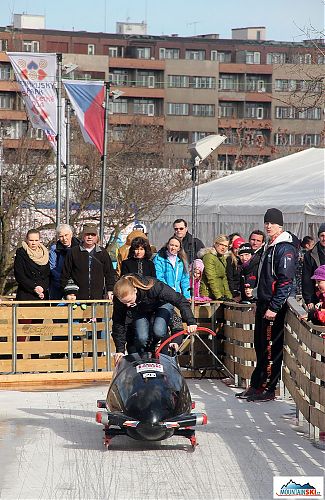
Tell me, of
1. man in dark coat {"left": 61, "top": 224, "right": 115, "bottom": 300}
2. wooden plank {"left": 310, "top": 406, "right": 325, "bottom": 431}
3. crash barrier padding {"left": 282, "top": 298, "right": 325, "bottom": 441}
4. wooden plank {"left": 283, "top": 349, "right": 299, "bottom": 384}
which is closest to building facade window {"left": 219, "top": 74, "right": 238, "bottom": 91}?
man in dark coat {"left": 61, "top": 224, "right": 115, "bottom": 300}

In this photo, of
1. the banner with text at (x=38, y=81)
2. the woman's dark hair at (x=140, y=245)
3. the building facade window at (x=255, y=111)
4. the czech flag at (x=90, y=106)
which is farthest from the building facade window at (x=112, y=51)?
the woman's dark hair at (x=140, y=245)

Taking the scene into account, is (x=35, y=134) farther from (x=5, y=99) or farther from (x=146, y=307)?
(x=5, y=99)

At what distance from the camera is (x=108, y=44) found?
10581 centimetres

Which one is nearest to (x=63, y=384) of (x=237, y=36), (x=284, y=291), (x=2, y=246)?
(x=284, y=291)

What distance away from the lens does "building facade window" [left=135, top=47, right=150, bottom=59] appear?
107 metres

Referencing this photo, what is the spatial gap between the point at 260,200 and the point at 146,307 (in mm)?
16852

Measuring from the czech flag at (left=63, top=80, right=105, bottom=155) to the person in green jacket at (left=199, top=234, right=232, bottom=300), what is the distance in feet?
23.0

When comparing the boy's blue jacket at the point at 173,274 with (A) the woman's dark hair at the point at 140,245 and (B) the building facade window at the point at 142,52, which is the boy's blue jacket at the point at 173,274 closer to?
(A) the woman's dark hair at the point at 140,245

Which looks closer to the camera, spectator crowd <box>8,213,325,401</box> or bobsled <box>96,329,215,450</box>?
bobsled <box>96,329,215,450</box>

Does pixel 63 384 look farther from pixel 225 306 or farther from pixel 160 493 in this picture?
pixel 160 493

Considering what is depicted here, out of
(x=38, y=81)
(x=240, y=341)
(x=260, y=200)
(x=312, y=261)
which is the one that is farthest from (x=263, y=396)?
(x=260, y=200)

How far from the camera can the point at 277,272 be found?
13.2m

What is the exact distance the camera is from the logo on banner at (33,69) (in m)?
22.8

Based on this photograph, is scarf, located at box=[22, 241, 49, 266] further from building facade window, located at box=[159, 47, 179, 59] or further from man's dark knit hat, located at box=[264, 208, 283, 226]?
building facade window, located at box=[159, 47, 179, 59]
